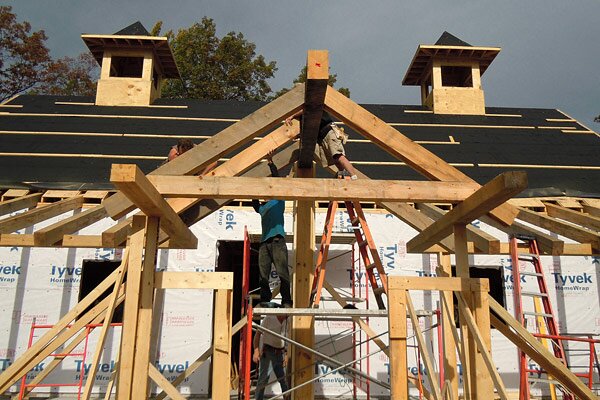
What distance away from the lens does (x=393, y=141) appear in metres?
3.86

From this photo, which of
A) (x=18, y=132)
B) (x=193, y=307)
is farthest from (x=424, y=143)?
(x=18, y=132)

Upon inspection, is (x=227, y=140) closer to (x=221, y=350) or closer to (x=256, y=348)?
(x=221, y=350)

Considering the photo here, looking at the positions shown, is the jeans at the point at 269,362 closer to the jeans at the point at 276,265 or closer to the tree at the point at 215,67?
the jeans at the point at 276,265

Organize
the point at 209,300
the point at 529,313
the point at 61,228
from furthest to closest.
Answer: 1. the point at 209,300
2. the point at 529,313
3. the point at 61,228

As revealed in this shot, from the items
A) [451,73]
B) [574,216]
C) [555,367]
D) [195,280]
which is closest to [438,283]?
[555,367]

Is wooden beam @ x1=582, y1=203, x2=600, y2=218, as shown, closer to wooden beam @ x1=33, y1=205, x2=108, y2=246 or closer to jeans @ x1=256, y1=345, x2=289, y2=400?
jeans @ x1=256, y1=345, x2=289, y2=400

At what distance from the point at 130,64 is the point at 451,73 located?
932cm

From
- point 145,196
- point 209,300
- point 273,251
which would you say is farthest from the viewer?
point 209,300

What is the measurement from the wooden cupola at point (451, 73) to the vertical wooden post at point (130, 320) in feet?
34.9

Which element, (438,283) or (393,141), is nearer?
(438,283)

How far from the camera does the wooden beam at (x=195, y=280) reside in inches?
141

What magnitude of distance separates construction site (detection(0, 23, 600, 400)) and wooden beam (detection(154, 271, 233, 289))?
0.01 m

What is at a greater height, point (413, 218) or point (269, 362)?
point (413, 218)

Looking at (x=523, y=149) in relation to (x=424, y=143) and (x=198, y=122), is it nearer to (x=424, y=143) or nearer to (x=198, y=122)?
(x=424, y=143)
